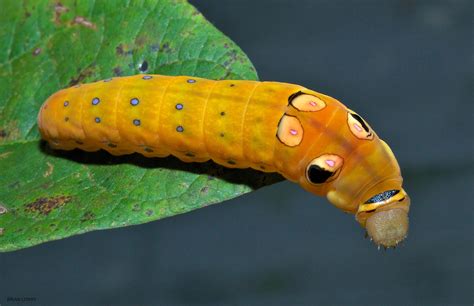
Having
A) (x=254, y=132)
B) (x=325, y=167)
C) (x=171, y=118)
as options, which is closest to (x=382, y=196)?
(x=325, y=167)

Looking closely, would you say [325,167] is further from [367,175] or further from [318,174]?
[367,175]

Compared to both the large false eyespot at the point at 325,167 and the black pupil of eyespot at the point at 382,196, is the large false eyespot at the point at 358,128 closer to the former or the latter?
the large false eyespot at the point at 325,167

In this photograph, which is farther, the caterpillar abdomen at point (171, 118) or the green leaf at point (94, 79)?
the caterpillar abdomen at point (171, 118)

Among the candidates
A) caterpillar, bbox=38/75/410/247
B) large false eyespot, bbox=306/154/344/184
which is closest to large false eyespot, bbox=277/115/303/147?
caterpillar, bbox=38/75/410/247

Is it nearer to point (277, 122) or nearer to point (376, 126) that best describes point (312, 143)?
point (277, 122)

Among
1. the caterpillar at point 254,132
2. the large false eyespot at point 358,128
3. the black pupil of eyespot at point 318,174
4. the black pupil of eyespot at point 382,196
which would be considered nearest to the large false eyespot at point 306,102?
the caterpillar at point 254,132

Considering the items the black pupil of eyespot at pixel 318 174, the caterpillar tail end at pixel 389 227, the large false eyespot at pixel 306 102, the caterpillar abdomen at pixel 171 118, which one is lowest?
the caterpillar tail end at pixel 389 227
